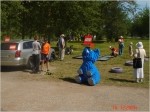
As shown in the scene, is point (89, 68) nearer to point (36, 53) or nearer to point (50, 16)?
point (36, 53)

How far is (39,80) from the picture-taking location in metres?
15.0

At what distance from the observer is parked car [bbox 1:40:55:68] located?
1728 cm

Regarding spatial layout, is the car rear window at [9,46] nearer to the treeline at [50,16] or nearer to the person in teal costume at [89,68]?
the person in teal costume at [89,68]

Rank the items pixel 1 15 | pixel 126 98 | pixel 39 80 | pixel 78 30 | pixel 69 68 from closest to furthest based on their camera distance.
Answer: pixel 126 98 → pixel 39 80 → pixel 69 68 → pixel 1 15 → pixel 78 30

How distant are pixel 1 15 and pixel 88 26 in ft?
29.0

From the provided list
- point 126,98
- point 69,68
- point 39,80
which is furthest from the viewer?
point 69,68

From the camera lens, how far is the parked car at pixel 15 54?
56.7 ft

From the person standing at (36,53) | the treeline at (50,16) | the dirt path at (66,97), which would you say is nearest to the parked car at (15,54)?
the person standing at (36,53)

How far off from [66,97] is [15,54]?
21.9ft

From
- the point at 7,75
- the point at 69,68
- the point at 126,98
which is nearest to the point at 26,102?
the point at 126,98

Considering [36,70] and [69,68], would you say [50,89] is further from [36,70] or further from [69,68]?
[69,68]

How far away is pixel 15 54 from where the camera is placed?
17328mm

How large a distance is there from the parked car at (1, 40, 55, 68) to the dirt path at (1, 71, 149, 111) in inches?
102
